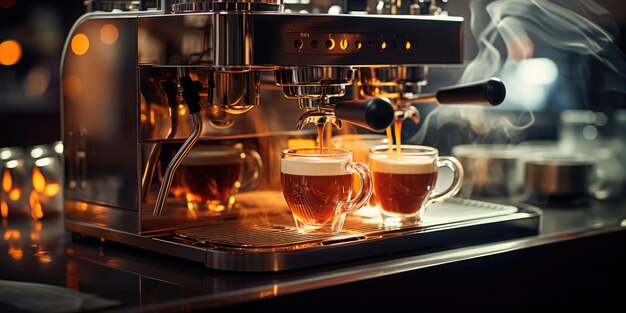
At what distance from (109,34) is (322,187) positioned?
0.36m

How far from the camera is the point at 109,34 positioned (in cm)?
132

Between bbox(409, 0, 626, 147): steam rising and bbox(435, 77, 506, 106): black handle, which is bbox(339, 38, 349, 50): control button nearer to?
bbox(435, 77, 506, 106): black handle

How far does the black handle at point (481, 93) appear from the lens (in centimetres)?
134

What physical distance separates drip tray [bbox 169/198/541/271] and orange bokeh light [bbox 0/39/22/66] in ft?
7.30

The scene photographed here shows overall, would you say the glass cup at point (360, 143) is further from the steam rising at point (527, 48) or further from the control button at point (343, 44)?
the control button at point (343, 44)

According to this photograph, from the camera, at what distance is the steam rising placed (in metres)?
1.70

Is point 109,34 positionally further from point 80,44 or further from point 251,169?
point 251,169

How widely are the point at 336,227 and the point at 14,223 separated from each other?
1.92 feet

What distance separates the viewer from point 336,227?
129cm

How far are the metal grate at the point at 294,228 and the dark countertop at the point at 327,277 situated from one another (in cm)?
4

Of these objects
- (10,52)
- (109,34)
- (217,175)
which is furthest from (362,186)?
(10,52)

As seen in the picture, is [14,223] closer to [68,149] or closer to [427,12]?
[68,149]

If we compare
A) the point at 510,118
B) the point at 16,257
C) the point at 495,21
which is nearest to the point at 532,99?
the point at 510,118

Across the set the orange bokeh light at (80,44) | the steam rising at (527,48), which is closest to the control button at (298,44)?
the orange bokeh light at (80,44)
